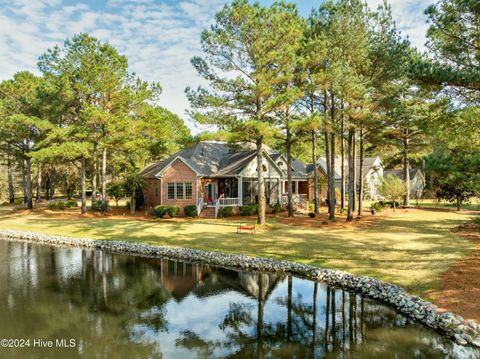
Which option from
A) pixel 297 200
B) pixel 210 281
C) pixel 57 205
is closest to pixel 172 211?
pixel 297 200

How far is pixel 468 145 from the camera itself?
15.8 metres

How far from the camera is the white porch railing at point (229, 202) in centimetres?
3206

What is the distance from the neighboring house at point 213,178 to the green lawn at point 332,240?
3.86 meters

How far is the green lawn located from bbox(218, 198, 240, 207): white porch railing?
3048mm

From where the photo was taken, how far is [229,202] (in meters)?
32.4

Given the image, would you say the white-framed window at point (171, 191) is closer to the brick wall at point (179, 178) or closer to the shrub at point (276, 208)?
the brick wall at point (179, 178)

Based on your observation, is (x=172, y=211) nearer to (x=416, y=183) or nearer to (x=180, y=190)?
(x=180, y=190)

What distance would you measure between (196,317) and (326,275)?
19.3 ft

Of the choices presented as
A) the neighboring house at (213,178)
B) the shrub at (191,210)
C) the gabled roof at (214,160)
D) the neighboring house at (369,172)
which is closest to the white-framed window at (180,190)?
the neighboring house at (213,178)

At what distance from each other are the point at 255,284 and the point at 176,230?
11.7m

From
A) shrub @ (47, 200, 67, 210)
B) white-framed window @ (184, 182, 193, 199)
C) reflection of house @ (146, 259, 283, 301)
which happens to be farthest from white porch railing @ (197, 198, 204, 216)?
shrub @ (47, 200, 67, 210)

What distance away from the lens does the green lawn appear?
46.8 feet

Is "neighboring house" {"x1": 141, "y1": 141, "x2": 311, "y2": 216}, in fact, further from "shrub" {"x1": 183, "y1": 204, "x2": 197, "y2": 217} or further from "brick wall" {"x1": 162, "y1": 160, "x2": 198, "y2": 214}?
"shrub" {"x1": 183, "y1": 204, "x2": 197, "y2": 217}

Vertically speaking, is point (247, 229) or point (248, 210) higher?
point (248, 210)
